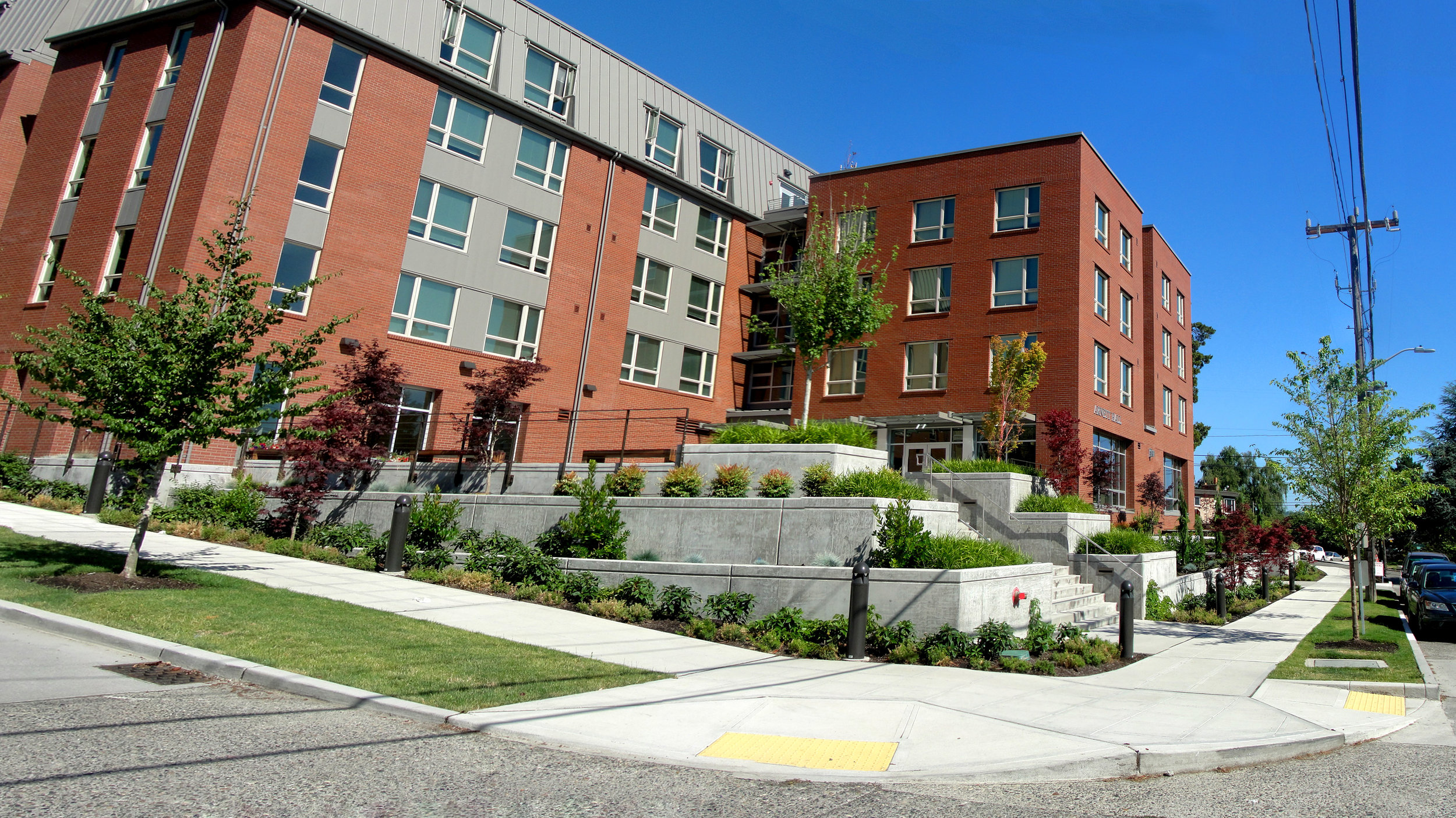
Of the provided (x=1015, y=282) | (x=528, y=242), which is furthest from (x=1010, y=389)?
(x=528, y=242)

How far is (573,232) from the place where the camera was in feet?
93.9

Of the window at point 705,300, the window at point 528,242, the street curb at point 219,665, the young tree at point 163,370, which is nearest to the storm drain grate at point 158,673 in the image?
the street curb at point 219,665

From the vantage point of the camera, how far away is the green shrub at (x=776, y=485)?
46.4ft

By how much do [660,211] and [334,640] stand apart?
83.6ft

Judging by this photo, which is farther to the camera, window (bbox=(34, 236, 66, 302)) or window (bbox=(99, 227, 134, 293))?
window (bbox=(34, 236, 66, 302))

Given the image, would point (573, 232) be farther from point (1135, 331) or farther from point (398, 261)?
point (1135, 331)

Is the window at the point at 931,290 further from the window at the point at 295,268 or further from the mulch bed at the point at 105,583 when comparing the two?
the mulch bed at the point at 105,583

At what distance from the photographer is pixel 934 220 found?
29641 mm

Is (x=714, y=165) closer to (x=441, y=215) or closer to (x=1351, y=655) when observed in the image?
(x=441, y=215)

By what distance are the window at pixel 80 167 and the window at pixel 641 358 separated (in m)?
17.3

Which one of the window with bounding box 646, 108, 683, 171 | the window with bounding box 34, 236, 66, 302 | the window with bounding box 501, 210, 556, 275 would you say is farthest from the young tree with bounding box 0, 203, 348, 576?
the window with bounding box 646, 108, 683, 171

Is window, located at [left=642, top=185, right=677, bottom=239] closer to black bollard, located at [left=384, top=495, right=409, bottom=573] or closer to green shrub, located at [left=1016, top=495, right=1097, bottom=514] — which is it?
green shrub, located at [left=1016, top=495, right=1097, bottom=514]

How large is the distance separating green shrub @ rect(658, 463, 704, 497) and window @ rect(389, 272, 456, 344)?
12.9 meters

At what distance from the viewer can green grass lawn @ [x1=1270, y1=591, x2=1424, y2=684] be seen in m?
10.4
